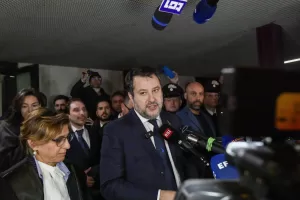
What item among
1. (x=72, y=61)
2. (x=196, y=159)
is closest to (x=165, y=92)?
(x=196, y=159)

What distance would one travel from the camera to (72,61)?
5.03 m

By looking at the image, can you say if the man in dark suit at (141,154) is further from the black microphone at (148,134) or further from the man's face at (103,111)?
the man's face at (103,111)

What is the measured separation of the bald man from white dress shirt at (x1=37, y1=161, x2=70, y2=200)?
1.11m

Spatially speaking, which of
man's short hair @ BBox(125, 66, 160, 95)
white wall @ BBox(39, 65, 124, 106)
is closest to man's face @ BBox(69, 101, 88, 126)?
man's short hair @ BBox(125, 66, 160, 95)

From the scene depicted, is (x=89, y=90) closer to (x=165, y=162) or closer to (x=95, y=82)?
(x=95, y=82)

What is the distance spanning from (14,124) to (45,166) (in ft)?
3.18

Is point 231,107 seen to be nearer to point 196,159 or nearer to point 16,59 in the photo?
point 196,159

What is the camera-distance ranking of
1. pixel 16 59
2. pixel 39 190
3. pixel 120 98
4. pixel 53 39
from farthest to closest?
pixel 16 59, pixel 120 98, pixel 53 39, pixel 39 190

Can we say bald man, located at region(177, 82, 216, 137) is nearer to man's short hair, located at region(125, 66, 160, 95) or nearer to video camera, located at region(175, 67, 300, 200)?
man's short hair, located at region(125, 66, 160, 95)

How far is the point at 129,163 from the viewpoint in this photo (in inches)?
54.2

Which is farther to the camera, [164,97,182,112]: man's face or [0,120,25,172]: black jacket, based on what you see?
[164,97,182,112]: man's face

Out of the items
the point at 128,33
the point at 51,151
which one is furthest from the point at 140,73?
the point at 128,33

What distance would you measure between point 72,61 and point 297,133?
15.6 ft

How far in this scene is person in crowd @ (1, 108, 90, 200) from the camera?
141cm
